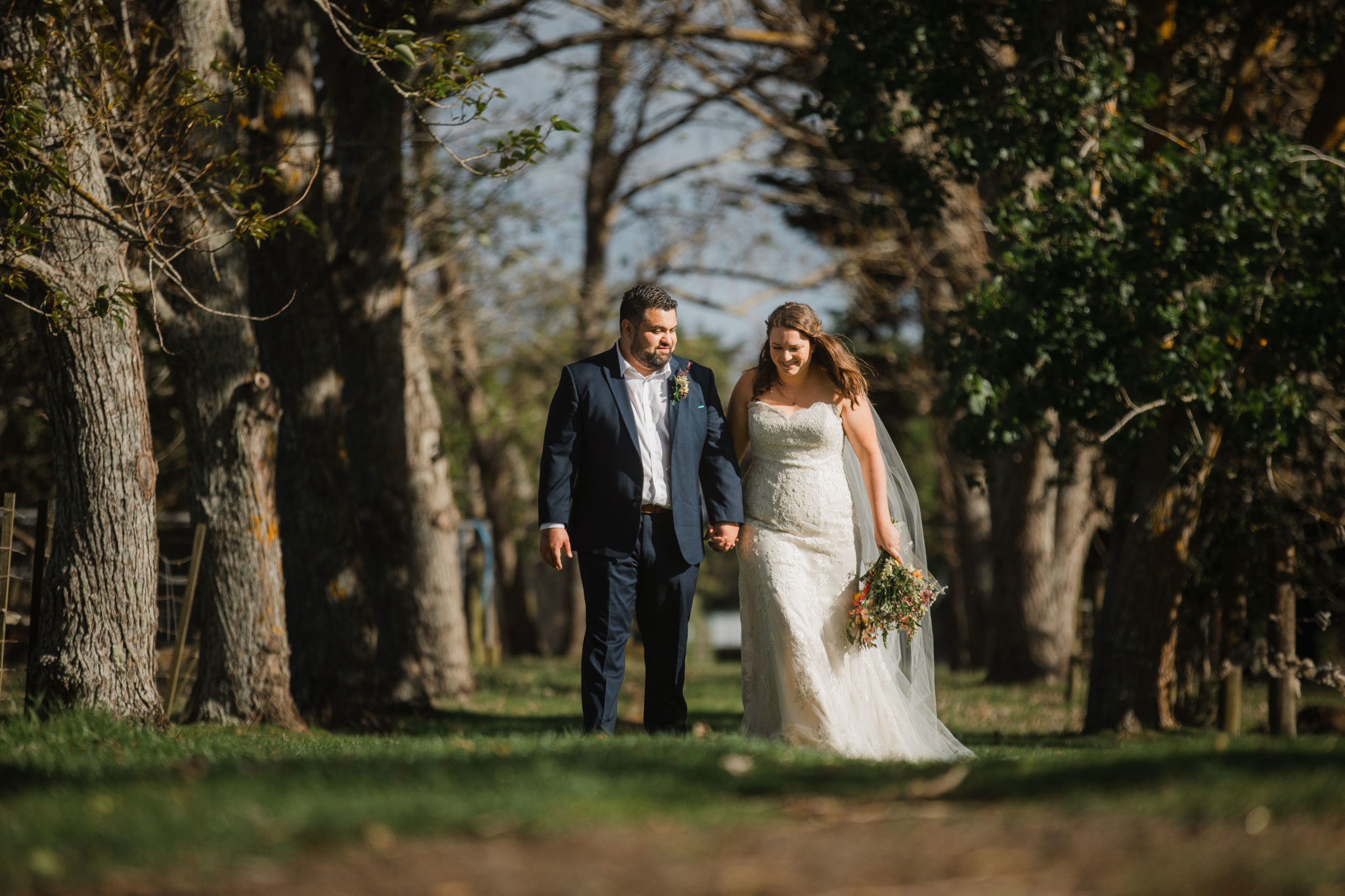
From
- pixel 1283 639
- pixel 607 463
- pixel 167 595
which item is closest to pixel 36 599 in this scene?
pixel 607 463

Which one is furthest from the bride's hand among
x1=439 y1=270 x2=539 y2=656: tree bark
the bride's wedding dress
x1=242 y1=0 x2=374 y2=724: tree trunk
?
x1=439 y1=270 x2=539 y2=656: tree bark

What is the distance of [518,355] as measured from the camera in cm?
2212

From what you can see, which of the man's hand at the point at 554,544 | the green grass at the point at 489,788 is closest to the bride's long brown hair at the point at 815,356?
the man's hand at the point at 554,544

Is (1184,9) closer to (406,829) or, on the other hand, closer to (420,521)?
(420,521)

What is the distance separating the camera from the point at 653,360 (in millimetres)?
6188

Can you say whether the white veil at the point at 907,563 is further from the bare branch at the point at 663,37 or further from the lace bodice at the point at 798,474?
the bare branch at the point at 663,37

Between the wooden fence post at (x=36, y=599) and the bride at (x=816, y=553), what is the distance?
385 centimetres

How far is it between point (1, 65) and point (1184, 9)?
355 inches

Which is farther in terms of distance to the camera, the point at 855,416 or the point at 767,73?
the point at 767,73

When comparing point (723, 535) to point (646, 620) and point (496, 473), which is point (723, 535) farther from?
point (496, 473)

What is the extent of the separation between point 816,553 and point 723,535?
0.60 metres

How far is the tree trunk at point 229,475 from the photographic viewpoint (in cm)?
778

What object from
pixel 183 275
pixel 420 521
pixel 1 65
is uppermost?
pixel 1 65

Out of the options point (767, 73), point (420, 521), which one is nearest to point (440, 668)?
point (420, 521)
